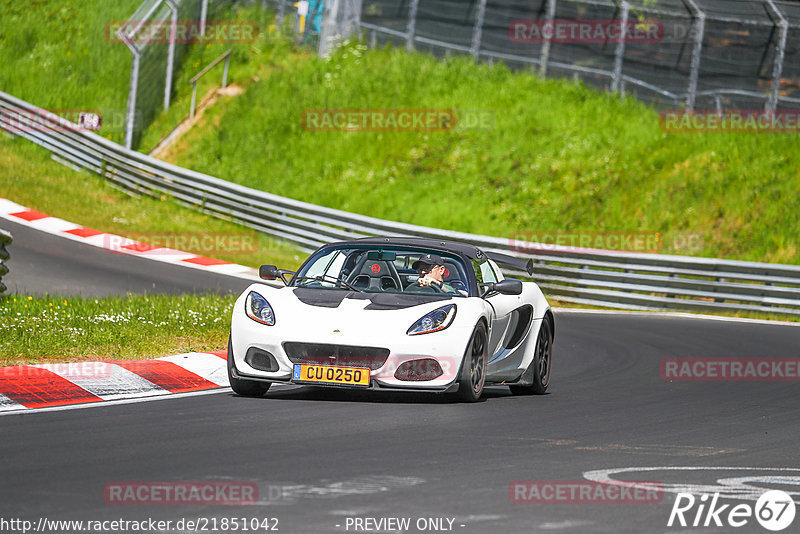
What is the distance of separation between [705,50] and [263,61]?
1264 centimetres

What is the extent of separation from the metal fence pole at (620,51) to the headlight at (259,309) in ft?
68.0

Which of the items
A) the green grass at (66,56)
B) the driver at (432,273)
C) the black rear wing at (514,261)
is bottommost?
the driver at (432,273)

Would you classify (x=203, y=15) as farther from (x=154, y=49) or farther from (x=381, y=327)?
(x=381, y=327)

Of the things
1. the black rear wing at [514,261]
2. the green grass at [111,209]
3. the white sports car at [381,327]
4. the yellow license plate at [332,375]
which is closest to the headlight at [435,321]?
the white sports car at [381,327]

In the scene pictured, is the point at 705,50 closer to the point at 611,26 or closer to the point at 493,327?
the point at 611,26

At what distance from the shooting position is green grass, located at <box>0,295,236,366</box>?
10750 millimetres

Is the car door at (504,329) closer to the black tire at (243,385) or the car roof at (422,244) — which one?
the car roof at (422,244)

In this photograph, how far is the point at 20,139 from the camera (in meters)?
30.8

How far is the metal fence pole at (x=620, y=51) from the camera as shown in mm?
28797

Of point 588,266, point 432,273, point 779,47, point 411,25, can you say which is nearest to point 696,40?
point 779,47

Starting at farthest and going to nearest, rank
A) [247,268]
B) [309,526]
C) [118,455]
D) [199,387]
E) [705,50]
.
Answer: [705,50], [247,268], [199,387], [118,455], [309,526]

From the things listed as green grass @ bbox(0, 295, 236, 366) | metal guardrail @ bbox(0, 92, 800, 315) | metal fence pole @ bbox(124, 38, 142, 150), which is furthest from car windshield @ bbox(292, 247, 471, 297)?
metal fence pole @ bbox(124, 38, 142, 150)

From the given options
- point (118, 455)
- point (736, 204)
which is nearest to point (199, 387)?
point (118, 455)

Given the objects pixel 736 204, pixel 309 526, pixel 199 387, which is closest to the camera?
pixel 309 526
